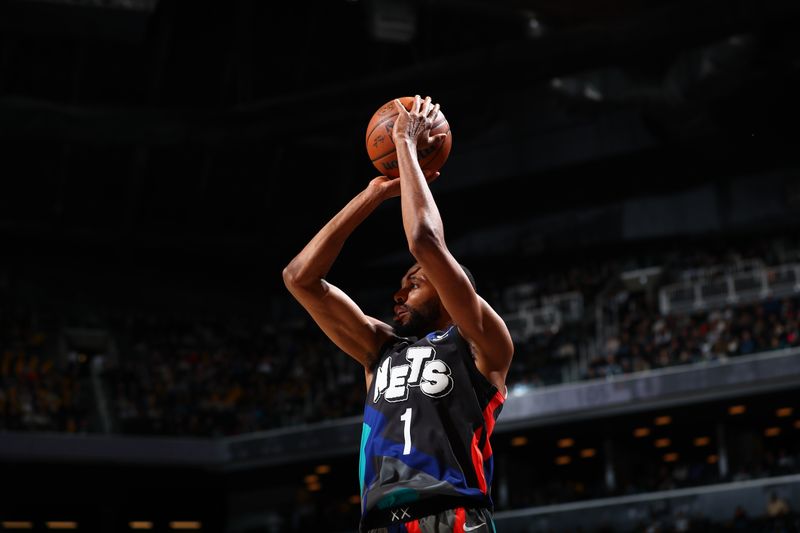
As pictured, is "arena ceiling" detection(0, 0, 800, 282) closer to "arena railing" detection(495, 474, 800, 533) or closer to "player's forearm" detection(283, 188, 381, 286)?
"arena railing" detection(495, 474, 800, 533)

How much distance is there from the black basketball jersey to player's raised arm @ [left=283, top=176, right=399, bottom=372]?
0.21 m

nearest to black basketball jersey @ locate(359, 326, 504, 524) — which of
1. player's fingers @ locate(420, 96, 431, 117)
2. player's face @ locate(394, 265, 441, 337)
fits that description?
player's face @ locate(394, 265, 441, 337)

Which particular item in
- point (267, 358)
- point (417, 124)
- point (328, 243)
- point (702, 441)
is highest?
point (267, 358)

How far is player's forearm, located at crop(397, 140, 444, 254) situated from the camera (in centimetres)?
398

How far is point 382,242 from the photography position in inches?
1467

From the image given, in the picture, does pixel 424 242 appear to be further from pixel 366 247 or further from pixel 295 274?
pixel 366 247

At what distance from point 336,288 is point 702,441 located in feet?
82.7

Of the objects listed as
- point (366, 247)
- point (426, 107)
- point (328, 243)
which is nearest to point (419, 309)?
point (328, 243)

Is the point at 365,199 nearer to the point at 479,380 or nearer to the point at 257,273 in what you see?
the point at 479,380

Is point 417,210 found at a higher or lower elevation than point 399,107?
lower

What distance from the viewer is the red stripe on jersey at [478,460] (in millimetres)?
4137

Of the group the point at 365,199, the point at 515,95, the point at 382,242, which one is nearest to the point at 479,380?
the point at 365,199

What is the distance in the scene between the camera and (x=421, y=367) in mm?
4273

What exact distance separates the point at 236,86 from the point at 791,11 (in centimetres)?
1694
